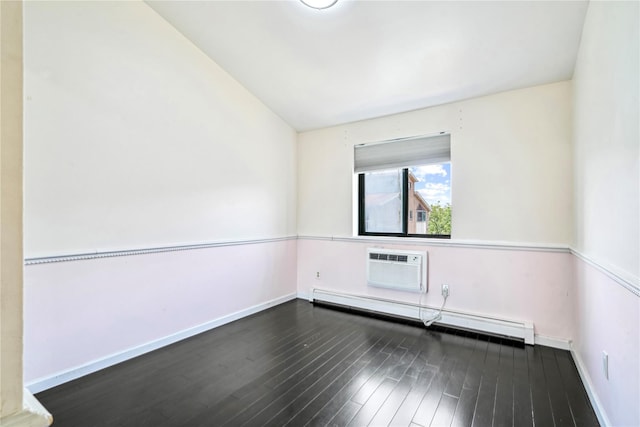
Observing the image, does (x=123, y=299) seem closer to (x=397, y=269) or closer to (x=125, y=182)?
(x=125, y=182)

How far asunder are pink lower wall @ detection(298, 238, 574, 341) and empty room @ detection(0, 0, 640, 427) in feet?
0.06

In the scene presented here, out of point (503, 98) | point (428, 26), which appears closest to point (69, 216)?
point (428, 26)

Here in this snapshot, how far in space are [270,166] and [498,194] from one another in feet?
8.22

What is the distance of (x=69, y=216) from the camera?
211 centimetres

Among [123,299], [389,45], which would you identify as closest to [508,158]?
[389,45]

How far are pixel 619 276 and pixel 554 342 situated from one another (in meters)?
1.62

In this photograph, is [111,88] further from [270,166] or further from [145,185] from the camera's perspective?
[270,166]

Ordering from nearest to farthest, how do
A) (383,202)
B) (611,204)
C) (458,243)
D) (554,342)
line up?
(611,204)
(554,342)
(458,243)
(383,202)

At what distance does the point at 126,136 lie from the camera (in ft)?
7.89

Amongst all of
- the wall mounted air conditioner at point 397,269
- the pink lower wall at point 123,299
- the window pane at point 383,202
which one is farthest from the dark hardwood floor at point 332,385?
Answer: the window pane at point 383,202

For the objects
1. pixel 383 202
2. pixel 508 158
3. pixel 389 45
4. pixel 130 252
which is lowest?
pixel 130 252

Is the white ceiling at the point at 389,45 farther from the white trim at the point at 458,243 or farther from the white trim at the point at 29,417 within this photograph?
the white trim at the point at 29,417

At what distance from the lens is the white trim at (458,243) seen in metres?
2.67

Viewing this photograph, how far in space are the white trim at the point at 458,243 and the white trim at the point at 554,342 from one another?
0.76 m
